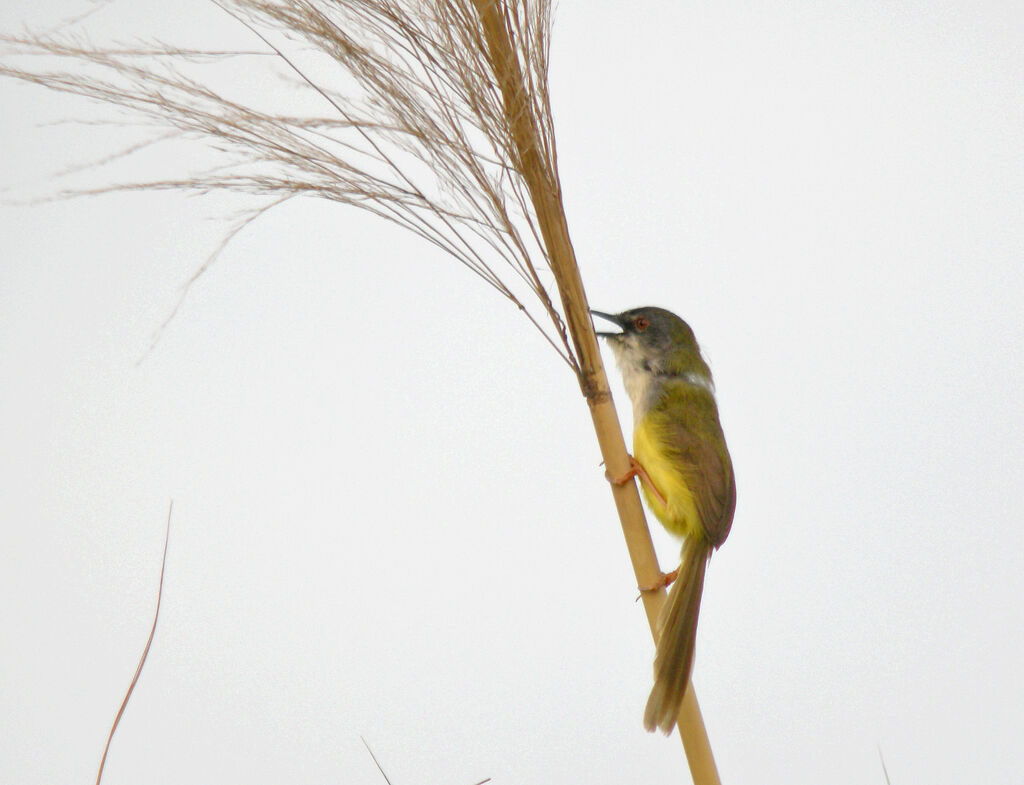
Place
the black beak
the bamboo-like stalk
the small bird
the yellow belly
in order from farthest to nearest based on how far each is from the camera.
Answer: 1. the black beak
2. the yellow belly
3. the small bird
4. the bamboo-like stalk

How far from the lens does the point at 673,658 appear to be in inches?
45.1

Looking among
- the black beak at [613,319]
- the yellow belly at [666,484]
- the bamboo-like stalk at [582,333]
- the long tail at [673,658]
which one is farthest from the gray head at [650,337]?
the bamboo-like stalk at [582,333]

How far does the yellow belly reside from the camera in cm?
167

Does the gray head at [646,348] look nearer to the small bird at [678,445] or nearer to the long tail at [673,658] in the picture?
the small bird at [678,445]

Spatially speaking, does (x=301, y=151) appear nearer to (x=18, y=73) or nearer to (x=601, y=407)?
(x=18, y=73)

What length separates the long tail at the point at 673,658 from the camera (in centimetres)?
111

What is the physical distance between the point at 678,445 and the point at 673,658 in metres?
0.62

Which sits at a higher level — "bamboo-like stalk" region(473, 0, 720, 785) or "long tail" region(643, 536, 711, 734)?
"bamboo-like stalk" region(473, 0, 720, 785)

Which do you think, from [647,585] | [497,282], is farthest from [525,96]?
[647,585]

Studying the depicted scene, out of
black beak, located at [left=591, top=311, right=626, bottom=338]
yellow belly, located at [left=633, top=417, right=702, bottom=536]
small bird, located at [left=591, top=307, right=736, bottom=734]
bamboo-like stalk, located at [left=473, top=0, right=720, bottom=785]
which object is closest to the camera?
bamboo-like stalk, located at [left=473, top=0, right=720, bottom=785]

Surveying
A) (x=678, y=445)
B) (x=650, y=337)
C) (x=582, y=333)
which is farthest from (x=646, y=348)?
(x=582, y=333)

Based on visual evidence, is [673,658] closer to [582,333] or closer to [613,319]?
[582,333]

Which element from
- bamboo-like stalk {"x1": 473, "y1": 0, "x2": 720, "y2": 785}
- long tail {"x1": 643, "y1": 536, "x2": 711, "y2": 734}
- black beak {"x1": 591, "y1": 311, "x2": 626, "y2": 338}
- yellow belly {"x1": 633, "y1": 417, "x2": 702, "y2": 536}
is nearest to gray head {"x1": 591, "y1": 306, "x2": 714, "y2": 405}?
black beak {"x1": 591, "y1": 311, "x2": 626, "y2": 338}

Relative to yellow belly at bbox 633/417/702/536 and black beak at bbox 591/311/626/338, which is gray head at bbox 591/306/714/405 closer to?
black beak at bbox 591/311/626/338
